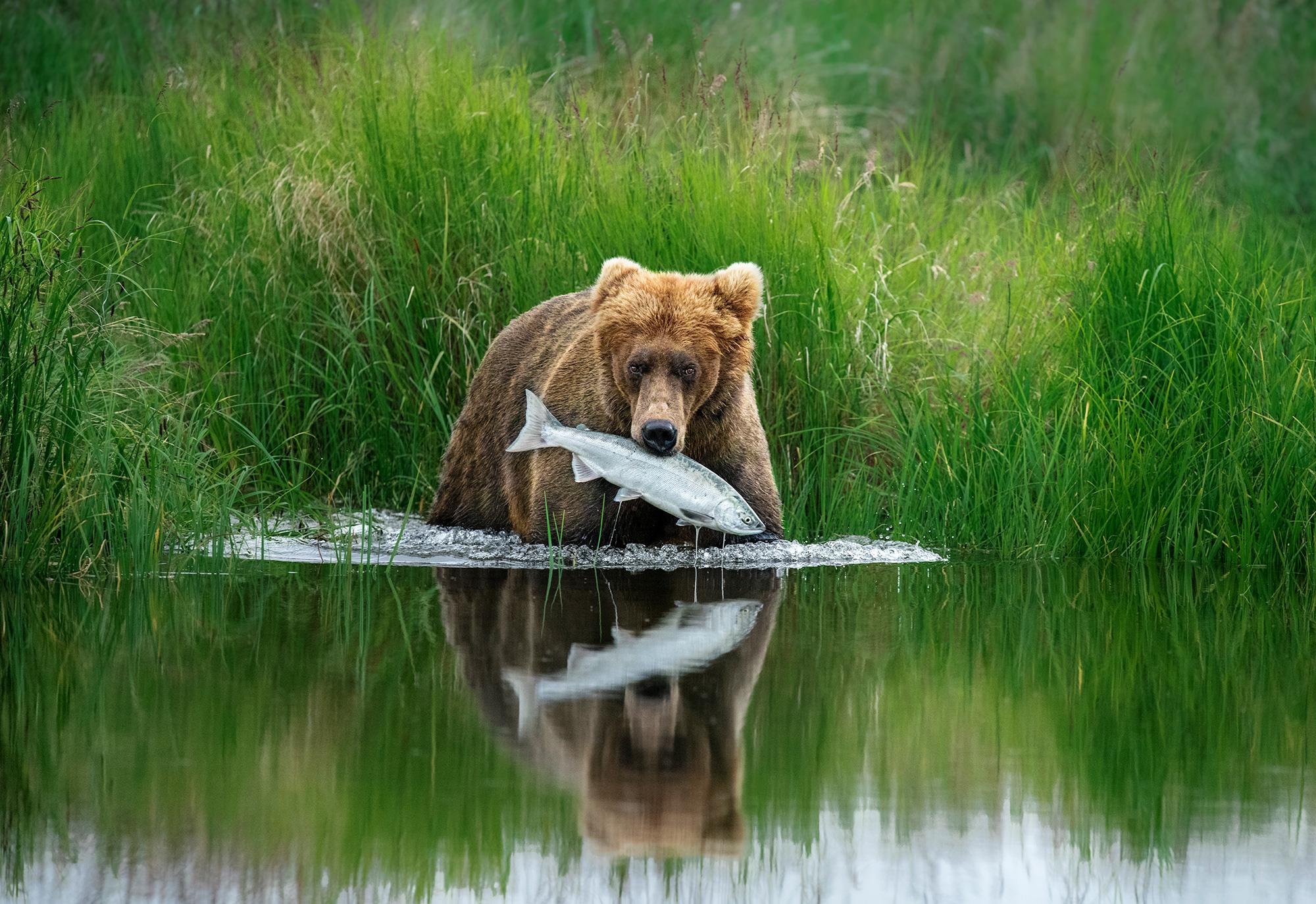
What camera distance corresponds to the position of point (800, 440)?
8.62 meters

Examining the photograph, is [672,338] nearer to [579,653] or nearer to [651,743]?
[579,653]

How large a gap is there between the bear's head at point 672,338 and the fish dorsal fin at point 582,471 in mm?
253

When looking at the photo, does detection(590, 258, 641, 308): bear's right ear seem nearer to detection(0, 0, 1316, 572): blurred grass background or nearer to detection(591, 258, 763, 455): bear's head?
detection(591, 258, 763, 455): bear's head

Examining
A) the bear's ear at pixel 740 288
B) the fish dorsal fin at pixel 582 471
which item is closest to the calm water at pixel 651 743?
the fish dorsal fin at pixel 582 471

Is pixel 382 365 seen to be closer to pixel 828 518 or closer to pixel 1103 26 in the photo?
pixel 828 518

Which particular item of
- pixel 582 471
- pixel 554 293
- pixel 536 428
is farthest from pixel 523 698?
pixel 554 293

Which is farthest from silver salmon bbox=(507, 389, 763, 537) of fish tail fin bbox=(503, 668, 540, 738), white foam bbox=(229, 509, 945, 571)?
fish tail fin bbox=(503, 668, 540, 738)

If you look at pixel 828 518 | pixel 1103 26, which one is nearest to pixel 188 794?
pixel 828 518

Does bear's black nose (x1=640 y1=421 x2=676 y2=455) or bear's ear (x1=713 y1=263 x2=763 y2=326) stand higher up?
bear's ear (x1=713 y1=263 x2=763 y2=326)

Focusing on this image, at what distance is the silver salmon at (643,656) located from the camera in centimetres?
479

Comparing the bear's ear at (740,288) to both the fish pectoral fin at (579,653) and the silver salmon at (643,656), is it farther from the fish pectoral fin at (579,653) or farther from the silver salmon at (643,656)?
the fish pectoral fin at (579,653)

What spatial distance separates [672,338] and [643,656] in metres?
1.90

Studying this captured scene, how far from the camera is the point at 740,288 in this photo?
711cm

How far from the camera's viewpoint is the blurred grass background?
7234 mm
